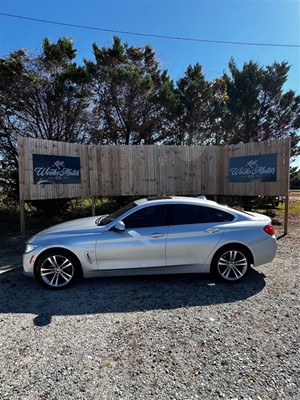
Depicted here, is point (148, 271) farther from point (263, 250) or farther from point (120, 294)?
point (263, 250)

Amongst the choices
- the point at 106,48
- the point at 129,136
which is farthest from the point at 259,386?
the point at 106,48

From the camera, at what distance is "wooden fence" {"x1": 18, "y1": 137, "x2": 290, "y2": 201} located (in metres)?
7.99

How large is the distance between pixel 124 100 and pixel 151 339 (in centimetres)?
1129

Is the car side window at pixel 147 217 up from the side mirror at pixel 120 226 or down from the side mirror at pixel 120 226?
up

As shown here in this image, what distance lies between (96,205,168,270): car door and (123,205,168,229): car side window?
0.12ft

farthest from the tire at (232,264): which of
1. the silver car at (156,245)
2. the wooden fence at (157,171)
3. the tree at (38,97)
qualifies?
the tree at (38,97)

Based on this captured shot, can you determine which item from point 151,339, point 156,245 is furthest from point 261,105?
point 151,339

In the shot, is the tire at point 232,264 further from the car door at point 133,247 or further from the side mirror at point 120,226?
the side mirror at point 120,226

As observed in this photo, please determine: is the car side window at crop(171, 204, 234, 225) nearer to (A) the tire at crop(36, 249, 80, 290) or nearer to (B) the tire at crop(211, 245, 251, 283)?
(B) the tire at crop(211, 245, 251, 283)

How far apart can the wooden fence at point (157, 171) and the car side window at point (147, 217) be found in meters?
4.57

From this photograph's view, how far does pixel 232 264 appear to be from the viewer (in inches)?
178

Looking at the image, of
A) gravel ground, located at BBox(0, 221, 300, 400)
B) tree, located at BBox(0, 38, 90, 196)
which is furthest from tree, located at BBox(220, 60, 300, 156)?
gravel ground, located at BBox(0, 221, 300, 400)

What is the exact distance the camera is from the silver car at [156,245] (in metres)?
4.31

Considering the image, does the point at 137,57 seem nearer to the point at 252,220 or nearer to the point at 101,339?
the point at 252,220
